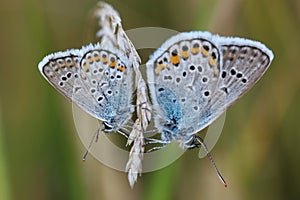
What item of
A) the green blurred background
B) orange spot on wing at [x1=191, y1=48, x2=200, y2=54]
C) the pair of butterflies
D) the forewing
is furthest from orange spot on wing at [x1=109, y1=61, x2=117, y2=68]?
the green blurred background

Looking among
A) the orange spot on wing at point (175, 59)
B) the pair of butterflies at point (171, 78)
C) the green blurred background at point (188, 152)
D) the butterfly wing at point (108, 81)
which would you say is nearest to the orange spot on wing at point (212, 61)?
the pair of butterflies at point (171, 78)

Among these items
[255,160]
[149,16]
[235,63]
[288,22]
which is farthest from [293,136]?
[235,63]

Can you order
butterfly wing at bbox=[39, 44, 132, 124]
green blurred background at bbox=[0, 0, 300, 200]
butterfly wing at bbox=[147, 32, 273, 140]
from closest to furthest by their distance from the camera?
butterfly wing at bbox=[39, 44, 132, 124], butterfly wing at bbox=[147, 32, 273, 140], green blurred background at bbox=[0, 0, 300, 200]

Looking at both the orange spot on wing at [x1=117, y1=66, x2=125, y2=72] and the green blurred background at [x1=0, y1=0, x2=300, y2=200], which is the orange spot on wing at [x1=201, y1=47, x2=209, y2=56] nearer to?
the orange spot on wing at [x1=117, y1=66, x2=125, y2=72]

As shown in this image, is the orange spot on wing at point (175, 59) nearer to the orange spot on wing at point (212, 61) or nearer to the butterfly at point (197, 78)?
the butterfly at point (197, 78)

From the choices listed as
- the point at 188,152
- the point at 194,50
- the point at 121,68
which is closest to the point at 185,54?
the point at 194,50

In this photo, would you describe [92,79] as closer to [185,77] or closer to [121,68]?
[121,68]
